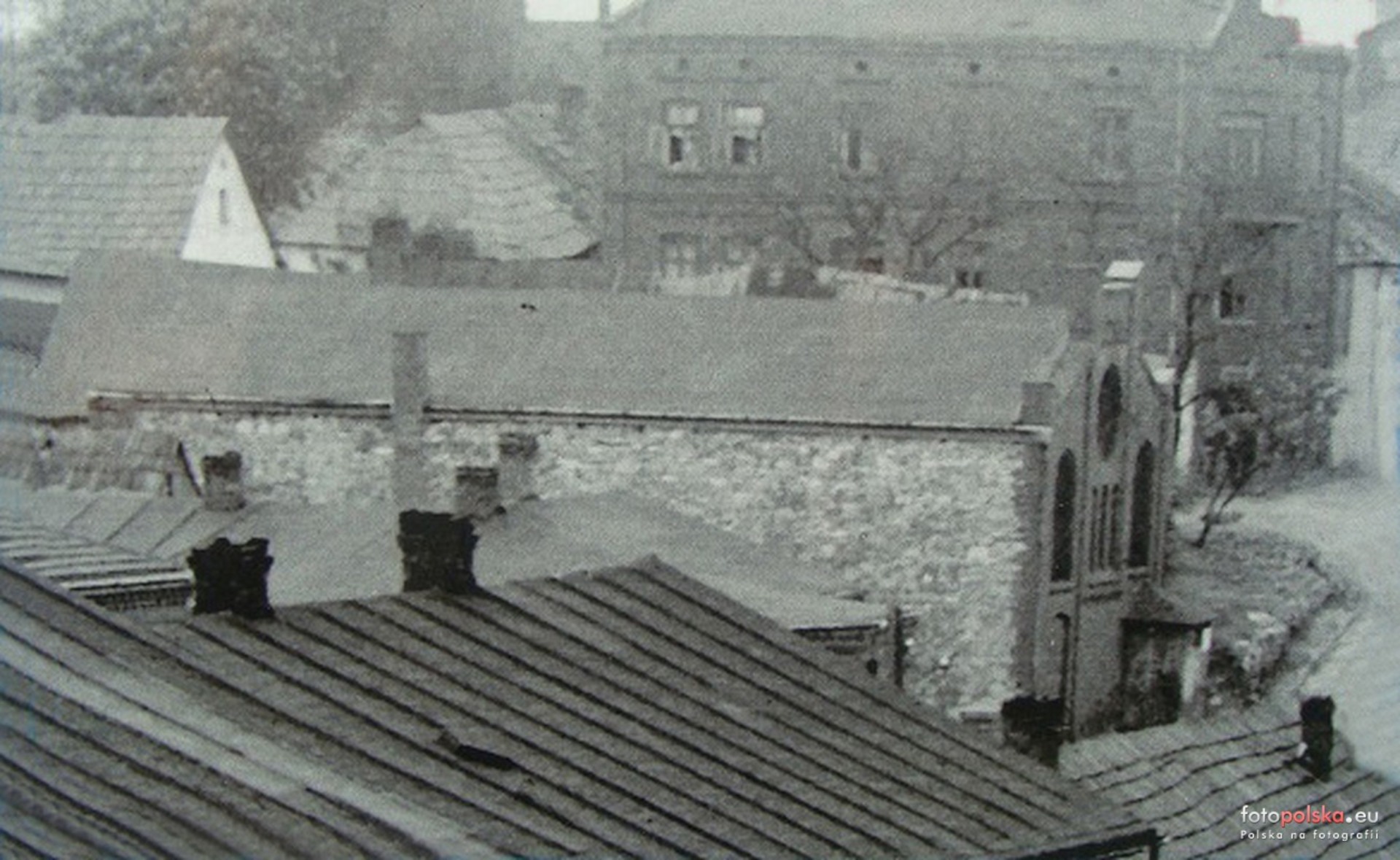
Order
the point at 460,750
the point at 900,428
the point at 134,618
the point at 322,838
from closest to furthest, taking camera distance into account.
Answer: the point at 322,838 → the point at 460,750 → the point at 134,618 → the point at 900,428

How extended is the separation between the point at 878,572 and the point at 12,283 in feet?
64.1

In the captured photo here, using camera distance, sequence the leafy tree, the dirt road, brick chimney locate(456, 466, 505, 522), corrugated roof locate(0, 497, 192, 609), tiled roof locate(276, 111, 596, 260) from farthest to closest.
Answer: the leafy tree
tiled roof locate(276, 111, 596, 260)
the dirt road
brick chimney locate(456, 466, 505, 522)
corrugated roof locate(0, 497, 192, 609)

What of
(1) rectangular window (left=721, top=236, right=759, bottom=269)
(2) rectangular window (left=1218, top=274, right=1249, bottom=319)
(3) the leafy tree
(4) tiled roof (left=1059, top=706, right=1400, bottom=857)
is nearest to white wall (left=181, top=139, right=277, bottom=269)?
(3) the leafy tree

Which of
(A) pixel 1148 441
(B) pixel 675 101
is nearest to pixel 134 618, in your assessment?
(A) pixel 1148 441

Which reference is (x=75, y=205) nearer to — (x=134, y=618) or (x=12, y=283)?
(x=12, y=283)

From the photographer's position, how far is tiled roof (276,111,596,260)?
50000 mm

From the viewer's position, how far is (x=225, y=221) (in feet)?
153

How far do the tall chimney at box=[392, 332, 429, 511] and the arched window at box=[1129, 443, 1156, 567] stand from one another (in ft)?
37.6

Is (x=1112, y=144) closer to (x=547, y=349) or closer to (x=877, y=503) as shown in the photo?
(x=547, y=349)

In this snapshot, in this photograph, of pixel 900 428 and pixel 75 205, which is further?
pixel 75 205

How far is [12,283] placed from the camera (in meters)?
42.8

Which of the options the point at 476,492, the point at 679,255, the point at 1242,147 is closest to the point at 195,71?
the point at 679,255

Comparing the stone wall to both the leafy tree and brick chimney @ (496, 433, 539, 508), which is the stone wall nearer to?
brick chimney @ (496, 433, 539, 508)

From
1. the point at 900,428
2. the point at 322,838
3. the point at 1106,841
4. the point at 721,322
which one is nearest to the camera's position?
the point at 322,838
